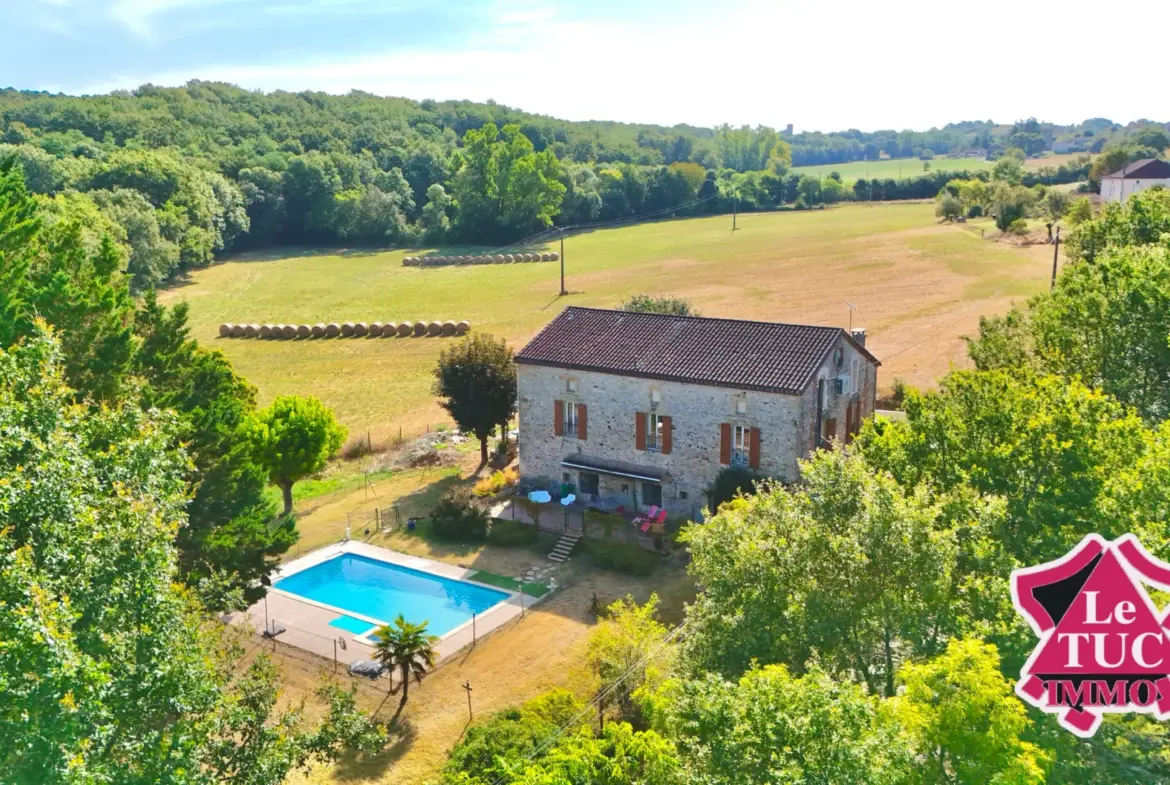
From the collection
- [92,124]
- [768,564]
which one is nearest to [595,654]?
[768,564]

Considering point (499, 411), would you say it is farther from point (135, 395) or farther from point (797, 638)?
point (797, 638)

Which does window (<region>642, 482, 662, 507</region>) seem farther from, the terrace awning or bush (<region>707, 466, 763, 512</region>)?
bush (<region>707, 466, 763, 512</region>)

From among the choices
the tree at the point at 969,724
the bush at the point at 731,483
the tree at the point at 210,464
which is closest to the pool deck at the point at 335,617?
the tree at the point at 210,464

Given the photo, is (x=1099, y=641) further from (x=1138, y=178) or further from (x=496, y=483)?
(x=1138, y=178)

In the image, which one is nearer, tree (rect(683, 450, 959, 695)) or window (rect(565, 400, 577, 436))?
tree (rect(683, 450, 959, 695))

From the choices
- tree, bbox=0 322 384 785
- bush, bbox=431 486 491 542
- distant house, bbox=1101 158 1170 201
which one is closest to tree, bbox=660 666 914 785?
tree, bbox=0 322 384 785

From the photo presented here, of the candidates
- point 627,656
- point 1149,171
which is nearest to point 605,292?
point 1149,171

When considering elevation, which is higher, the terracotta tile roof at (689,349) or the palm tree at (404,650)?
the terracotta tile roof at (689,349)

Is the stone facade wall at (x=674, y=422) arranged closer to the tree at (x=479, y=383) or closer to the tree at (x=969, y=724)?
the tree at (x=479, y=383)
